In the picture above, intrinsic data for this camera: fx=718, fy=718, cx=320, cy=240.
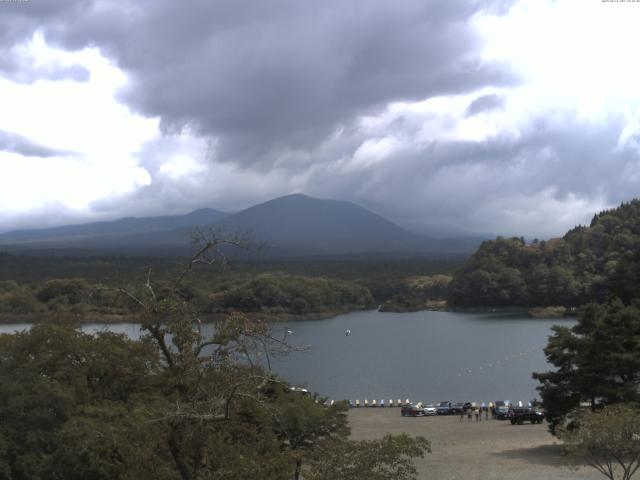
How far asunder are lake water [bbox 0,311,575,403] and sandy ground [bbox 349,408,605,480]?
4.36 metres

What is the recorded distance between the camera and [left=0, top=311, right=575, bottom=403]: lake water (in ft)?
110

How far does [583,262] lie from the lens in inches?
3007

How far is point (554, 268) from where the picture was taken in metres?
74.8

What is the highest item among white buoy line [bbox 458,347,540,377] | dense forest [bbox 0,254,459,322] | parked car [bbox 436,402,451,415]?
dense forest [bbox 0,254,459,322]

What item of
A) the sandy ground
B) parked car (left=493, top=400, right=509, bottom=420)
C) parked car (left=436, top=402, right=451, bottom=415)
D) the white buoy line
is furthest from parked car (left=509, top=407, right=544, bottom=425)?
the white buoy line

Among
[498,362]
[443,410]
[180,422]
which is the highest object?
[180,422]

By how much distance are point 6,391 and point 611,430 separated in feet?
32.9

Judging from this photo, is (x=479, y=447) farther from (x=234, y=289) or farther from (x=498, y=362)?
(x=234, y=289)

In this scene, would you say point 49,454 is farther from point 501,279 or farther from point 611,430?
point 501,279

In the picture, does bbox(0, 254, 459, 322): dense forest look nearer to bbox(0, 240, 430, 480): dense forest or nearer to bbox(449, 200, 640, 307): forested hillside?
bbox(449, 200, 640, 307): forested hillside

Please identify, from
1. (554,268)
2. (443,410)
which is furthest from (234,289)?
(443,410)

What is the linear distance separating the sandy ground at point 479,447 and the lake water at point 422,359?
172 inches

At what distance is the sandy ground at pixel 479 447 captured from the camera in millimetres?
15844

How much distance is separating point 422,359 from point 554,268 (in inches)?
1445
